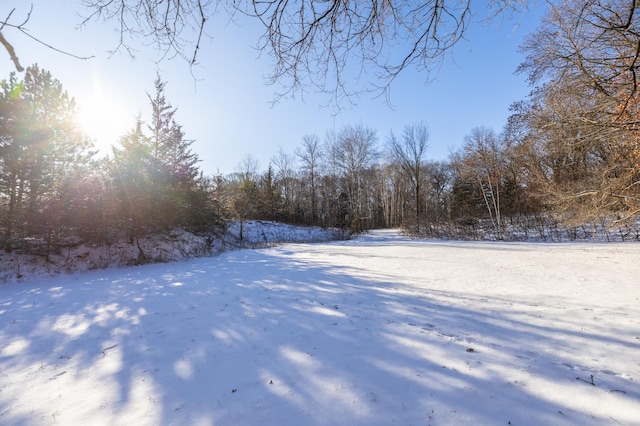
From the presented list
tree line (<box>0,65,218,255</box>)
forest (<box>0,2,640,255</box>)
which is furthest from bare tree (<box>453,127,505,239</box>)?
tree line (<box>0,65,218,255</box>)

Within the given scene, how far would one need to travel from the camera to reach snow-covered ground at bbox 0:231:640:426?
1913mm

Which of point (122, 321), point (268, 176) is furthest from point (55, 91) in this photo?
point (268, 176)

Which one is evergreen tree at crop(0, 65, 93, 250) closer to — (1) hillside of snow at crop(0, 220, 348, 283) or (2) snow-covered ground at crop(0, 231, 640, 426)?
(1) hillside of snow at crop(0, 220, 348, 283)

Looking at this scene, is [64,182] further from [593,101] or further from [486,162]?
[486,162]

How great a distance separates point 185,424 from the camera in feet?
6.00

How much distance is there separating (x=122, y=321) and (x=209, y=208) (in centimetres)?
1171

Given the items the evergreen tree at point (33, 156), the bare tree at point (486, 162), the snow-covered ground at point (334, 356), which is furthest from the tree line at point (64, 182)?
the bare tree at point (486, 162)

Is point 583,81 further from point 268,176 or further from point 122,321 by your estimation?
point 268,176

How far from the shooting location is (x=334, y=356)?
8.86ft

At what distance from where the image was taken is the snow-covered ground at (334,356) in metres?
1.91

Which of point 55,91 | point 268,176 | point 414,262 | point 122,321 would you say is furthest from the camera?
point 268,176

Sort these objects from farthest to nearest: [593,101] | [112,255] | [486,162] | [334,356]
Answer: [486,162] < [112,255] < [593,101] < [334,356]

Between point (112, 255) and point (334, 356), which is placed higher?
point (112, 255)

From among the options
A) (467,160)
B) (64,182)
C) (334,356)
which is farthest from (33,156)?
(467,160)
